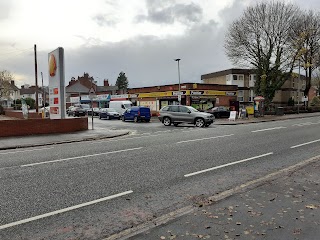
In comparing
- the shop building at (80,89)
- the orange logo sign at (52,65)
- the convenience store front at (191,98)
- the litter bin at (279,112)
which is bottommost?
the litter bin at (279,112)

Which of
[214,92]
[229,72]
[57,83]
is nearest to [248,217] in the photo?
[57,83]

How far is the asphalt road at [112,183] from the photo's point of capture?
4664 mm

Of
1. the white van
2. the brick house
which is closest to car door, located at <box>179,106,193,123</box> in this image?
the white van

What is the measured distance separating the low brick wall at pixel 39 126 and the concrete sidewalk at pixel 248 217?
1572 cm

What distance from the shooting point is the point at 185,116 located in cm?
2628

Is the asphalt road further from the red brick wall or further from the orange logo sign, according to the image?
the red brick wall

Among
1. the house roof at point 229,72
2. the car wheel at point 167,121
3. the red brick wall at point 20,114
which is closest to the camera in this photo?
the car wheel at point 167,121

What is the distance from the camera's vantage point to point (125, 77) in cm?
12900

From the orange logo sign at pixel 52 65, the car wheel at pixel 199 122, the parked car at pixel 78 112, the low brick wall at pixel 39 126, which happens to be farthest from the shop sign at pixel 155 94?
the low brick wall at pixel 39 126

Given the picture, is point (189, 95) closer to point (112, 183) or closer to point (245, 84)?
point (245, 84)

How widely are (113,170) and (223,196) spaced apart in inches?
132

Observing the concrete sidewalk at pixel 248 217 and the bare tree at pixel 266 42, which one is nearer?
the concrete sidewalk at pixel 248 217

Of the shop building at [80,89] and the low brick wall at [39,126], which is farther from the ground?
the shop building at [80,89]

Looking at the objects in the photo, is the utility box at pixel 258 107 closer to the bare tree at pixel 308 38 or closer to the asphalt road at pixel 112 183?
the bare tree at pixel 308 38
